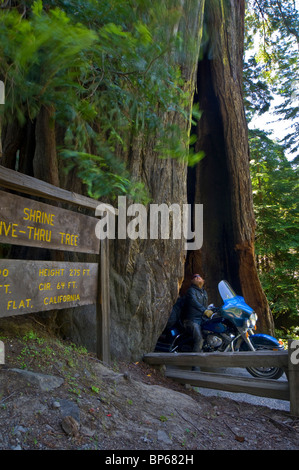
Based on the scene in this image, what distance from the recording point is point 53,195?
3297mm

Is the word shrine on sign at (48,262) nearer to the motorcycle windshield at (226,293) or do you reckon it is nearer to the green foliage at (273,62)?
the motorcycle windshield at (226,293)

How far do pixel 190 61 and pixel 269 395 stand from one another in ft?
16.6

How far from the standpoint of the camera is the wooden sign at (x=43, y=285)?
2.76 metres

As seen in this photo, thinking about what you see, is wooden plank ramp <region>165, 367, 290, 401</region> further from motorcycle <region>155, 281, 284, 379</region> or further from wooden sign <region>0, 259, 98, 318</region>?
wooden sign <region>0, 259, 98, 318</region>

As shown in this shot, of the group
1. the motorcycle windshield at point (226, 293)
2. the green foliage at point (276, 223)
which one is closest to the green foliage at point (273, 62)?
the green foliage at point (276, 223)

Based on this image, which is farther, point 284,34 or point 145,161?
point 284,34

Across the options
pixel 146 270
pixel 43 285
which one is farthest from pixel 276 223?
pixel 43 285

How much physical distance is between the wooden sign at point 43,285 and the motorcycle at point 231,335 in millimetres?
2454

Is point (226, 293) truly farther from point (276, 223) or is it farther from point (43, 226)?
point (276, 223)

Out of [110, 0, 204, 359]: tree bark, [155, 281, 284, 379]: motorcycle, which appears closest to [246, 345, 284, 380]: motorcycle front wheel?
[155, 281, 284, 379]: motorcycle

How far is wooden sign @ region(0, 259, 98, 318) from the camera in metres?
2.76

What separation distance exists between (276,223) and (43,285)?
10046mm
